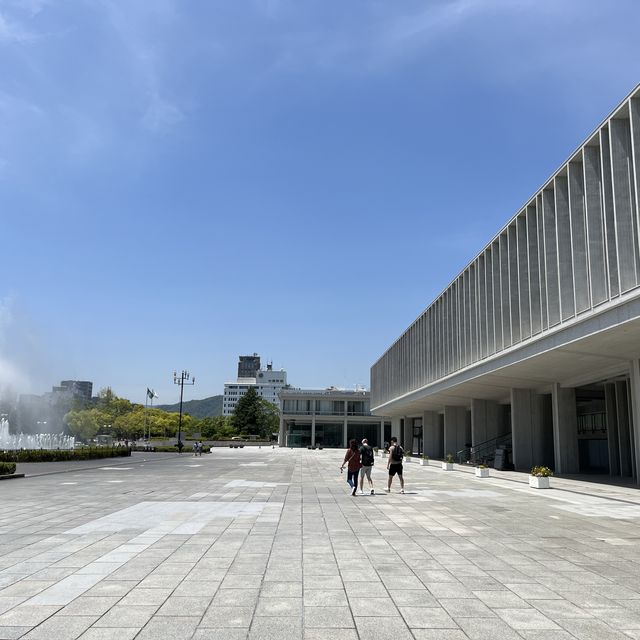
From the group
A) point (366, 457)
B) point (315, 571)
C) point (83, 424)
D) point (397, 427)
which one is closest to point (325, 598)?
point (315, 571)

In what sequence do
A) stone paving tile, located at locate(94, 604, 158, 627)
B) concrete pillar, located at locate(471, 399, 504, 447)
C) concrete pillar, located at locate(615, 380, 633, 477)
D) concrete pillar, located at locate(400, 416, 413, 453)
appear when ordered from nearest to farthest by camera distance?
stone paving tile, located at locate(94, 604, 158, 627) < concrete pillar, located at locate(615, 380, 633, 477) < concrete pillar, located at locate(471, 399, 504, 447) < concrete pillar, located at locate(400, 416, 413, 453)

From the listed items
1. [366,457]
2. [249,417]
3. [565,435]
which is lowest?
[366,457]

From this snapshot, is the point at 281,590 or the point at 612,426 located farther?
the point at 612,426

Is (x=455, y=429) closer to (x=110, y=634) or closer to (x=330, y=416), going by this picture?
(x=110, y=634)

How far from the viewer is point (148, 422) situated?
4751 inches

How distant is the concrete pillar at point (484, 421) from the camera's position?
42072mm

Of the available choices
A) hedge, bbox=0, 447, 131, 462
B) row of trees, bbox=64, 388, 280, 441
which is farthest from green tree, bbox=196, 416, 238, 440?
hedge, bbox=0, 447, 131, 462

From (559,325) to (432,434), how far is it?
38926 millimetres

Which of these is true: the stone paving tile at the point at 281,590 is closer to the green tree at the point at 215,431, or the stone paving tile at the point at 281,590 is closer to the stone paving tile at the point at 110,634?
the stone paving tile at the point at 110,634

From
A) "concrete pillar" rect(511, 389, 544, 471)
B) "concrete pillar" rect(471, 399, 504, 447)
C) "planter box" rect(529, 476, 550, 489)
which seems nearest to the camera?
"planter box" rect(529, 476, 550, 489)

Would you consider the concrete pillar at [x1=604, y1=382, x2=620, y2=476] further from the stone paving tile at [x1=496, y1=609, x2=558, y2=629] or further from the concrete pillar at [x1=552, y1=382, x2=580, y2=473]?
the stone paving tile at [x1=496, y1=609, x2=558, y2=629]

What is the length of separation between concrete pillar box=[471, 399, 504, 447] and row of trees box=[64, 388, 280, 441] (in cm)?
8158

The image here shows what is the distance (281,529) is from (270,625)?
6006 mm

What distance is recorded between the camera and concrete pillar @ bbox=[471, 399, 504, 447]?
4207 centimetres
